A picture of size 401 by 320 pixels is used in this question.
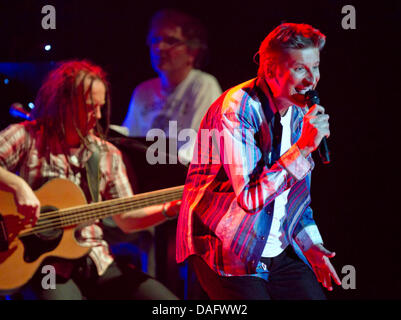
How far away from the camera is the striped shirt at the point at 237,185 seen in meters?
1.46

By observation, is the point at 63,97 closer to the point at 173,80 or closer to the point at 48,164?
the point at 48,164

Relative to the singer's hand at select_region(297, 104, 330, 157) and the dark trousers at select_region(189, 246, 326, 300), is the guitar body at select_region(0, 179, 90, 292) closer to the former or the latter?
the dark trousers at select_region(189, 246, 326, 300)

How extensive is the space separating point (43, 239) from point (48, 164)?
0.37 meters

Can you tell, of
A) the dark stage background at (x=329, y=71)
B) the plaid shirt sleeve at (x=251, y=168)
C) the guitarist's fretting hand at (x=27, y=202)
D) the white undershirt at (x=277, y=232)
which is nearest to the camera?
the plaid shirt sleeve at (x=251, y=168)

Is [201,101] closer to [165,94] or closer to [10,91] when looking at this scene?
[165,94]

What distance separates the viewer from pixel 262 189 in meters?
1.44

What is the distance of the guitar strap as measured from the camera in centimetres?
257

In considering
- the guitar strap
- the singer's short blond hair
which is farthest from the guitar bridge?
the singer's short blond hair

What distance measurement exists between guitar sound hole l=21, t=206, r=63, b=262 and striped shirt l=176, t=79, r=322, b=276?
102cm

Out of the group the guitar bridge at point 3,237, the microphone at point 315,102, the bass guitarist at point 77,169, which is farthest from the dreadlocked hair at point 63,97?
the microphone at point 315,102

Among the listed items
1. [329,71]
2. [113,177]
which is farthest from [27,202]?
[329,71]

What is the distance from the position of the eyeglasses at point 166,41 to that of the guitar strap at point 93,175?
0.75 m

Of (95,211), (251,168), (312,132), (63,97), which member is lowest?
(95,211)

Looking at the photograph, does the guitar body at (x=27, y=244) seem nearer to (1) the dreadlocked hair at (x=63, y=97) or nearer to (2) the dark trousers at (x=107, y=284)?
(2) the dark trousers at (x=107, y=284)
